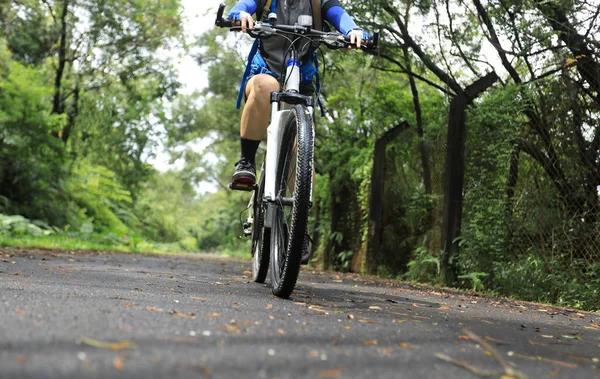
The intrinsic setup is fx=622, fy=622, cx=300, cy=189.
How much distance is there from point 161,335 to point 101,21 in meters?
16.0

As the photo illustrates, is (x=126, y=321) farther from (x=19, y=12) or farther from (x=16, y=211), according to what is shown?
(x=19, y=12)

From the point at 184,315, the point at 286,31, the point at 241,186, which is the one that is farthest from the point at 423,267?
the point at 184,315

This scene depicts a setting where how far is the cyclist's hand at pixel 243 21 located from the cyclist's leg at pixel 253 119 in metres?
0.38

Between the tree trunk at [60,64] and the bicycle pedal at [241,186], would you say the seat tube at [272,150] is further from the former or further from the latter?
the tree trunk at [60,64]

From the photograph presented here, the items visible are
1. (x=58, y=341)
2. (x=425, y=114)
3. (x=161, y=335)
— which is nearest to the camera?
(x=58, y=341)

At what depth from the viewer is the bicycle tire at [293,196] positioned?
341cm

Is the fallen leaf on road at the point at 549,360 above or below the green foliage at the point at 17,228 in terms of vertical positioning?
below

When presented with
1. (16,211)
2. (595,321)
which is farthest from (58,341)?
(16,211)

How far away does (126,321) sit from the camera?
6.81 ft

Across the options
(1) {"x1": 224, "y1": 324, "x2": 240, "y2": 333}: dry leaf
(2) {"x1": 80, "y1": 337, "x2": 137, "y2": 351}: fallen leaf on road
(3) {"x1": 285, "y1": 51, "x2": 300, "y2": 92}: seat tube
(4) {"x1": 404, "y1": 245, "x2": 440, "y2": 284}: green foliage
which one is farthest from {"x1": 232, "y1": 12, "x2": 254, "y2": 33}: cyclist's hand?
(4) {"x1": 404, "y1": 245, "x2": 440, "y2": 284}: green foliage

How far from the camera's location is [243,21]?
3939mm

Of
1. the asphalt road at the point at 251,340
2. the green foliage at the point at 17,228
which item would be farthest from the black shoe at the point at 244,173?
the green foliage at the point at 17,228

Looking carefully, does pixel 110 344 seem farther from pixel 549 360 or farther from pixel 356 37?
pixel 356 37

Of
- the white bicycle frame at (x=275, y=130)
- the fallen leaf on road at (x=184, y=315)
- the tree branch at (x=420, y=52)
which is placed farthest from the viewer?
the tree branch at (x=420, y=52)
